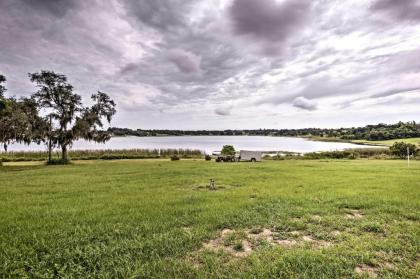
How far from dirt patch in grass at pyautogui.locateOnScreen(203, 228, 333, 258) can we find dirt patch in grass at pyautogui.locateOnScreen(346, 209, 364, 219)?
1.75 m

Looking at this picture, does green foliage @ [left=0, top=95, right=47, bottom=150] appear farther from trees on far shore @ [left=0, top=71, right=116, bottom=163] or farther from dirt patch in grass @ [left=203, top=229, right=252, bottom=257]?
dirt patch in grass @ [left=203, top=229, right=252, bottom=257]

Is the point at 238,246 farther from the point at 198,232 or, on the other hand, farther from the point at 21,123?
the point at 21,123

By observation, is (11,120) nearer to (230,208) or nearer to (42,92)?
(42,92)

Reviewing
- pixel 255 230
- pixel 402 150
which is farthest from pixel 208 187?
pixel 402 150

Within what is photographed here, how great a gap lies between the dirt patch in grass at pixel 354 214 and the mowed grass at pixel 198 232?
0.12m

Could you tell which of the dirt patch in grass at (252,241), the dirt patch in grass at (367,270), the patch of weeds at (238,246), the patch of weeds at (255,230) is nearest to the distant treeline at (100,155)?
the patch of weeds at (255,230)

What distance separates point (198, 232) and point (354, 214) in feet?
12.4

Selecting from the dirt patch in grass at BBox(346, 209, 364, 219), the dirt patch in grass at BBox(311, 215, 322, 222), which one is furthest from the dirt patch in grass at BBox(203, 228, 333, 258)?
the dirt patch in grass at BBox(346, 209, 364, 219)

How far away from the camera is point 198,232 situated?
4902mm

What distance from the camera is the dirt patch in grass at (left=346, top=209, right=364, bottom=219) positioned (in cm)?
597

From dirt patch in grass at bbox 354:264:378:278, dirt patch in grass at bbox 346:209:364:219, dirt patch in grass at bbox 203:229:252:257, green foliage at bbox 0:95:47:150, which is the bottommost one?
dirt patch in grass at bbox 354:264:378:278

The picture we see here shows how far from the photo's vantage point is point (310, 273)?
11.5 feet

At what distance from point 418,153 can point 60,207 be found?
38.4 metres

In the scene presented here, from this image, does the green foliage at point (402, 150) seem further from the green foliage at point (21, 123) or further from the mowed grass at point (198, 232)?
the green foliage at point (21, 123)
